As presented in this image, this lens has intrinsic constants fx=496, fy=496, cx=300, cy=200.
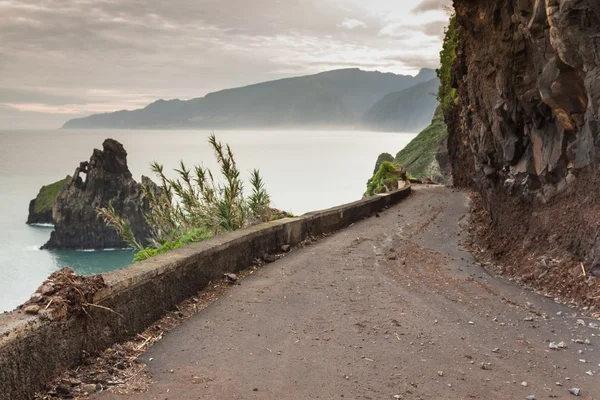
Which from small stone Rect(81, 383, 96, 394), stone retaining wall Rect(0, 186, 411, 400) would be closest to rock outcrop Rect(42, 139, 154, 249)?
stone retaining wall Rect(0, 186, 411, 400)

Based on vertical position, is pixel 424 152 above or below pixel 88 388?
above

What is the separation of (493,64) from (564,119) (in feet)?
10.6

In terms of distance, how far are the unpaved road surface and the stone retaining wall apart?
0.36 metres

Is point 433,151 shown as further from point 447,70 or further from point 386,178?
point 447,70

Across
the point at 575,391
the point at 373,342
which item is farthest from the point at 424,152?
the point at 575,391

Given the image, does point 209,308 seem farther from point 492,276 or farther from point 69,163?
point 69,163

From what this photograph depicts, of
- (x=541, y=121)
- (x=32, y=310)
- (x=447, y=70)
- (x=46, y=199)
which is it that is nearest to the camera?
(x=32, y=310)

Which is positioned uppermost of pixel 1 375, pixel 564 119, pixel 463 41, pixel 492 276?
pixel 463 41

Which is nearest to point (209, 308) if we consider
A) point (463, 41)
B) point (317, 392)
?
point (317, 392)

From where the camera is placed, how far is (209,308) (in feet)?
18.1

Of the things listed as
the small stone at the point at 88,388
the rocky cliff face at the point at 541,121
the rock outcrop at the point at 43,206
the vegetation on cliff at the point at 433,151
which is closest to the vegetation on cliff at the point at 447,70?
the vegetation on cliff at the point at 433,151

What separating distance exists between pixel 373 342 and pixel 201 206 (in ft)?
19.9

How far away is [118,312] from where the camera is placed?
430 cm

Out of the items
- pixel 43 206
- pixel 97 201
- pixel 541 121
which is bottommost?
pixel 43 206
